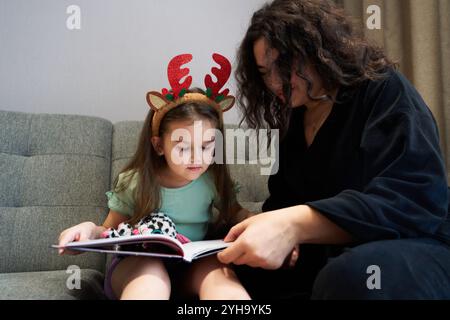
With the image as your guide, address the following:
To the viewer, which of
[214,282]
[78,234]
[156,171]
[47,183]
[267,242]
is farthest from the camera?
[47,183]

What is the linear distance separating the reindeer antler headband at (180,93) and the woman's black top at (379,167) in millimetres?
298

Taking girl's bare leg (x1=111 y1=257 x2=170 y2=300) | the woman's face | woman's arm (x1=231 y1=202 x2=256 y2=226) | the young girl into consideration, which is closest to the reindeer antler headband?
the young girl

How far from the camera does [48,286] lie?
95cm

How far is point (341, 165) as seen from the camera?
83cm

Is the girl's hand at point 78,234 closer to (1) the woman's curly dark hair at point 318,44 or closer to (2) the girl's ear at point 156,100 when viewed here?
(2) the girl's ear at point 156,100

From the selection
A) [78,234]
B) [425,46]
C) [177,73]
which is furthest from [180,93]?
[425,46]

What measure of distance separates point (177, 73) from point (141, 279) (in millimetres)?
535

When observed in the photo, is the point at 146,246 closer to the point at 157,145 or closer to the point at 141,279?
the point at 141,279

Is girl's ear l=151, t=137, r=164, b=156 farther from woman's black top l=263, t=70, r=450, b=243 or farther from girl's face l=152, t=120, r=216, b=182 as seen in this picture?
woman's black top l=263, t=70, r=450, b=243

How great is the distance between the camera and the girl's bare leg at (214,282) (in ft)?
2.27

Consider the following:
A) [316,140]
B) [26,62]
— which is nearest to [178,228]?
[316,140]
